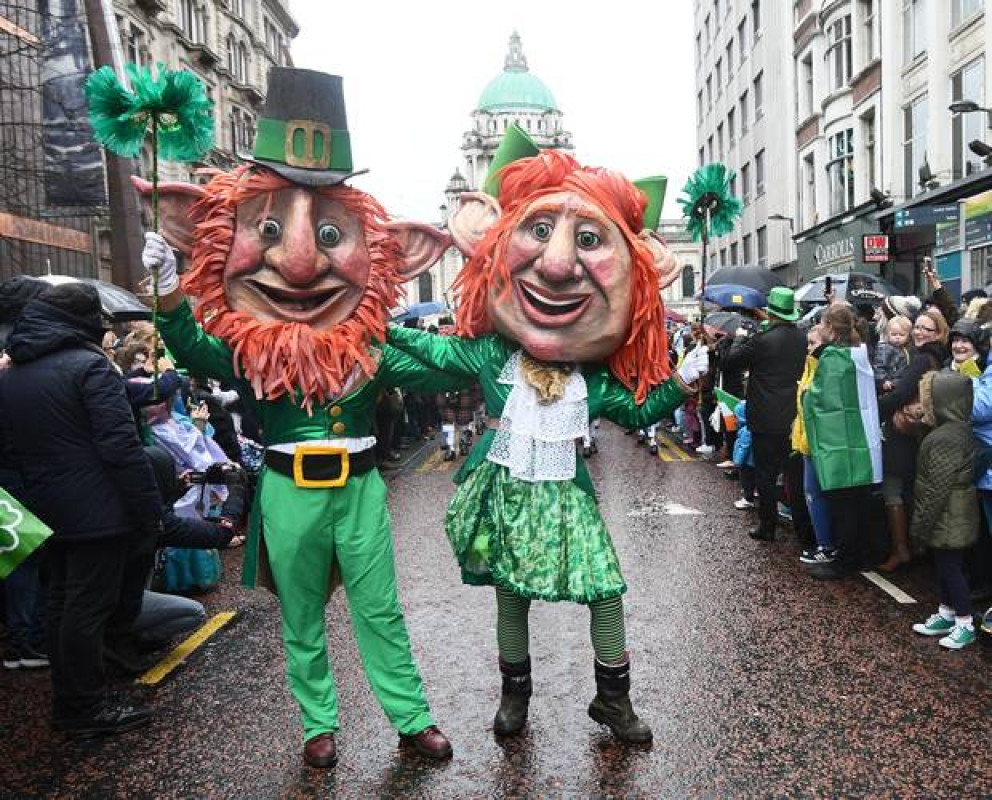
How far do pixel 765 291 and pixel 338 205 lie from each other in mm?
8951

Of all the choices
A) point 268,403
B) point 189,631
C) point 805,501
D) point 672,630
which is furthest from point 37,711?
point 805,501

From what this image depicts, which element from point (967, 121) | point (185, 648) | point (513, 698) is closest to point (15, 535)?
point (185, 648)

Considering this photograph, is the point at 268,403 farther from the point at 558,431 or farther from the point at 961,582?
the point at 961,582

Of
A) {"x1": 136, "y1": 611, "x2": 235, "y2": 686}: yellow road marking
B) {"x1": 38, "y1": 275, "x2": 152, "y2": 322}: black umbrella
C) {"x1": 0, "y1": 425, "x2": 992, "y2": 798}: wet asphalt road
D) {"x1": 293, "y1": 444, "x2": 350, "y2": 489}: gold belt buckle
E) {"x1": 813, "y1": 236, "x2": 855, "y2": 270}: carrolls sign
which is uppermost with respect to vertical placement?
{"x1": 813, "y1": 236, "x2": 855, "y2": 270}: carrolls sign

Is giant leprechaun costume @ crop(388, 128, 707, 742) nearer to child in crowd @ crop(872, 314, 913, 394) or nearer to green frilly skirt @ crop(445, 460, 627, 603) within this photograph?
green frilly skirt @ crop(445, 460, 627, 603)

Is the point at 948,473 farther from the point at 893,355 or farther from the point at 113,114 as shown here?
the point at 113,114

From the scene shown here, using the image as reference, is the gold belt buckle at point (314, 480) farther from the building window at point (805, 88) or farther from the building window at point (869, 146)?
the building window at point (805, 88)

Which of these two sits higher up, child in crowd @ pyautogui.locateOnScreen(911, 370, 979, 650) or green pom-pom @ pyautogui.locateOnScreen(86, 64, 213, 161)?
green pom-pom @ pyautogui.locateOnScreen(86, 64, 213, 161)

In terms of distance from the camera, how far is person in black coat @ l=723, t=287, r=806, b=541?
698 centimetres

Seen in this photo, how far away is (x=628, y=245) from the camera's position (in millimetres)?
3854

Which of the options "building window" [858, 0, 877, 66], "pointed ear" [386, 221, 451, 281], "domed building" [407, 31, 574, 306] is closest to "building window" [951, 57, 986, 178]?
"building window" [858, 0, 877, 66]

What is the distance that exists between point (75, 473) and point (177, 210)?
1183 millimetres

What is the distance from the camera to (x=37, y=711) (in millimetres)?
4219

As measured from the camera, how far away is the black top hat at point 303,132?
12.1ft
